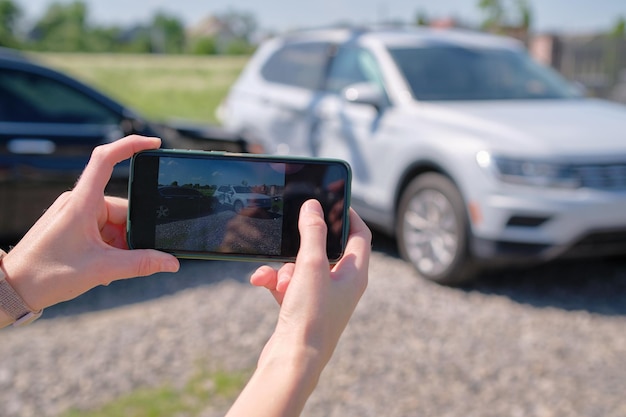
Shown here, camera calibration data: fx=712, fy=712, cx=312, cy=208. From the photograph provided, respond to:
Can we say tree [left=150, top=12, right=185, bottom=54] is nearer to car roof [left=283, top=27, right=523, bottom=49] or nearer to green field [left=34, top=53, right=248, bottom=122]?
green field [left=34, top=53, right=248, bottom=122]

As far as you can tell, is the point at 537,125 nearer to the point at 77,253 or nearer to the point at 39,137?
the point at 39,137

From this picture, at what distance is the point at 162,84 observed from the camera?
2902 cm

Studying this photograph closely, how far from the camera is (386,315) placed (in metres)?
4.08

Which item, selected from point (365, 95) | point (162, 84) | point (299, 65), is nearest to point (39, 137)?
point (365, 95)

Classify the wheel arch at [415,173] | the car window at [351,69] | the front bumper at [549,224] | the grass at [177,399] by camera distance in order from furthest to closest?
1. the car window at [351,69]
2. the wheel arch at [415,173]
3. the front bumper at [549,224]
4. the grass at [177,399]

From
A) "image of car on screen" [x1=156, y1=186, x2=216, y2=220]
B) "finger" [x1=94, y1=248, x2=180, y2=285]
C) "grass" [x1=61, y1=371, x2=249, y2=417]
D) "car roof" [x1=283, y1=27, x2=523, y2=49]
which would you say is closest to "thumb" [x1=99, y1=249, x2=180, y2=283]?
"finger" [x1=94, y1=248, x2=180, y2=285]

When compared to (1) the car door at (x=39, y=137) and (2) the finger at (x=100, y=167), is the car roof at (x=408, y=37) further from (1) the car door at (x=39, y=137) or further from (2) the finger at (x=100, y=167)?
(2) the finger at (x=100, y=167)

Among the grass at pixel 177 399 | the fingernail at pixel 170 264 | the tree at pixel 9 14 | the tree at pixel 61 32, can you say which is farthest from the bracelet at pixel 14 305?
the tree at pixel 9 14

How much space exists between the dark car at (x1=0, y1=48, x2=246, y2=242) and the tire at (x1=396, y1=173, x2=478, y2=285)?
5.99ft

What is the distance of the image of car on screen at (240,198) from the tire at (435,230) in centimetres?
335

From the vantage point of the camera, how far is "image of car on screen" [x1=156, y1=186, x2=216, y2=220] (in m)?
1.38

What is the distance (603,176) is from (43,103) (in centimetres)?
378

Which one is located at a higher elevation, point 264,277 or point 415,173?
point 264,277

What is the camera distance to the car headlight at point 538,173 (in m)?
4.29
